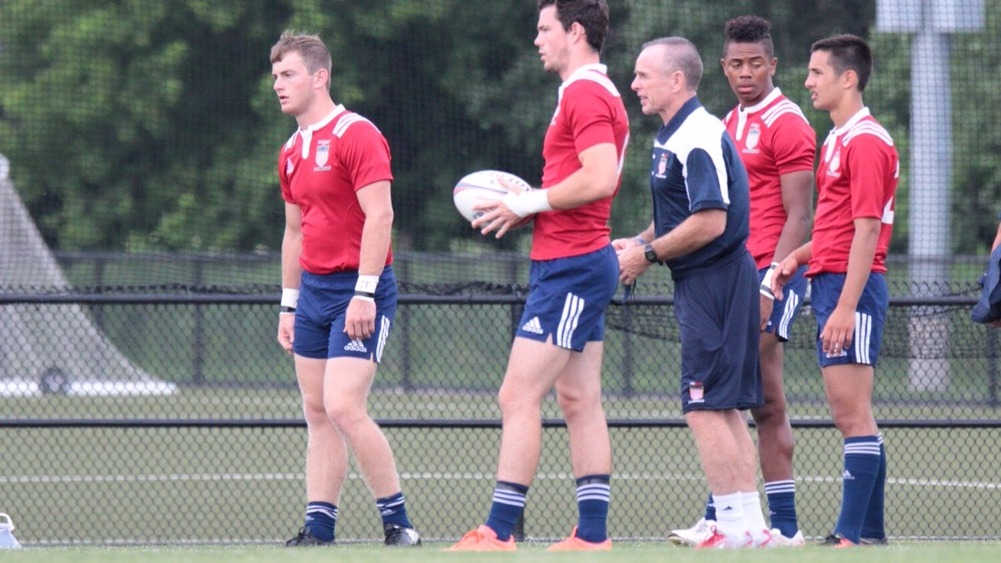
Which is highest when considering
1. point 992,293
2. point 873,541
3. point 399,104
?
point 399,104

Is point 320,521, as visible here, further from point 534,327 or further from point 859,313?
point 859,313

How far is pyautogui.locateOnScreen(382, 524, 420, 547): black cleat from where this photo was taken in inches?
257

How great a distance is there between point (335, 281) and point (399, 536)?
1.12 meters

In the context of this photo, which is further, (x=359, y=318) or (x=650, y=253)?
(x=359, y=318)

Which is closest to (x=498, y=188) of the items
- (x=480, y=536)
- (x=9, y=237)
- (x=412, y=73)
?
(x=480, y=536)

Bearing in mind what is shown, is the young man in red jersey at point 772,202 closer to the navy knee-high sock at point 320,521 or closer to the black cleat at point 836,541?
the black cleat at point 836,541

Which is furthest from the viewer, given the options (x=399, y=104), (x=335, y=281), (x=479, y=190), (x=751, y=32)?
(x=399, y=104)

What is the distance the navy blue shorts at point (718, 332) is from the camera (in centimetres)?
589

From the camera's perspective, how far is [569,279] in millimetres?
5730

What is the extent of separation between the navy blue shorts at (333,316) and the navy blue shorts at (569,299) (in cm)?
95

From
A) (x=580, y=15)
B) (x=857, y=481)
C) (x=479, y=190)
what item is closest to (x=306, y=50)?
(x=479, y=190)

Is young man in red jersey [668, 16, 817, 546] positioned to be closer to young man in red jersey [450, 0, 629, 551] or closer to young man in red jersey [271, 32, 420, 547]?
young man in red jersey [450, 0, 629, 551]

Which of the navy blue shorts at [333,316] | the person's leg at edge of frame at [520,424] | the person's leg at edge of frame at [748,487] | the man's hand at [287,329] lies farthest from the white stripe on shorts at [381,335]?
the person's leg at edge of frame at [748,487]

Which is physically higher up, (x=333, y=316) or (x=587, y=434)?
(x=333, y=316)
